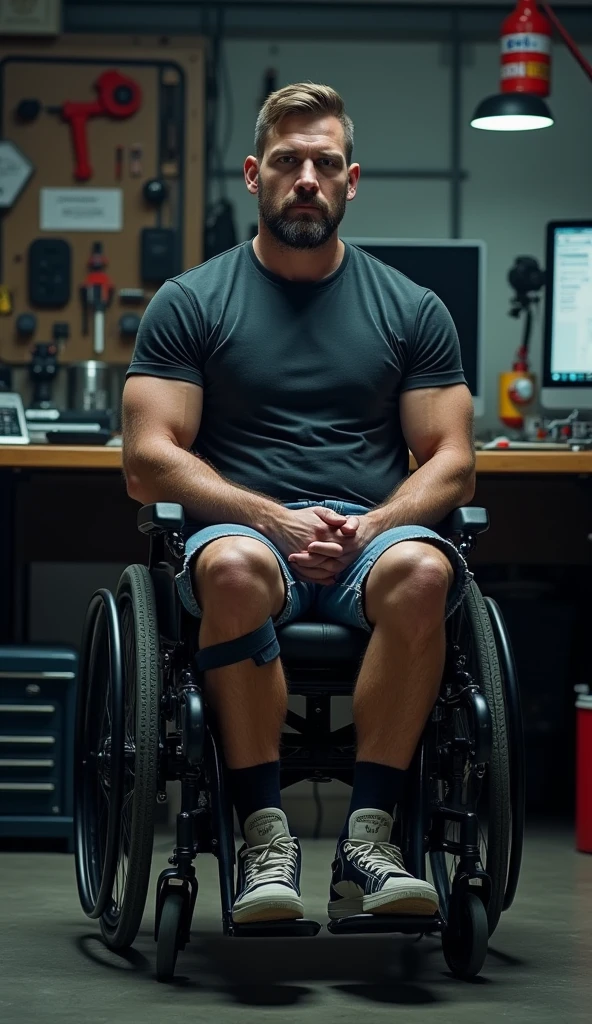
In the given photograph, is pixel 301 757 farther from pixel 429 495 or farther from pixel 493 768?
pixel 429 495

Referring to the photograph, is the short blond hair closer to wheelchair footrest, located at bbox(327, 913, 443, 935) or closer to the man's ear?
the man's ear

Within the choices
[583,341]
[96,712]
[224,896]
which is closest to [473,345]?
[583,341]

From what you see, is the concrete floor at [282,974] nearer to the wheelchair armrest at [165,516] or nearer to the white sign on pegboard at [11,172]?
the wheelchair armrest at [165,516]

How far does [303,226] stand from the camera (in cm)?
224

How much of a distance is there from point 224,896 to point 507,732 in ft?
1.49

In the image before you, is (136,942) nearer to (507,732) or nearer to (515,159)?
(507,732)

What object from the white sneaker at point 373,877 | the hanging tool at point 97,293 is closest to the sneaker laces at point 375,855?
the white sneaker at point 373,877

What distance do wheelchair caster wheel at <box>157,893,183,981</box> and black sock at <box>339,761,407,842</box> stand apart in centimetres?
24

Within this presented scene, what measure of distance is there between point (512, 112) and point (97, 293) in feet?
3.96

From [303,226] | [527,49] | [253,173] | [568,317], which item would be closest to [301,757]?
[303,226]

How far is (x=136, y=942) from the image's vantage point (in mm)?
2188

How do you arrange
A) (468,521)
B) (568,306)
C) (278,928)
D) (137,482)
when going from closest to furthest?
(278,928) < (468,521) < (137,482) < (568,306)

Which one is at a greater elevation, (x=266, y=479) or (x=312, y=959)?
(x=266, y=479)

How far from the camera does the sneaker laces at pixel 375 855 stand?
1884 mm
